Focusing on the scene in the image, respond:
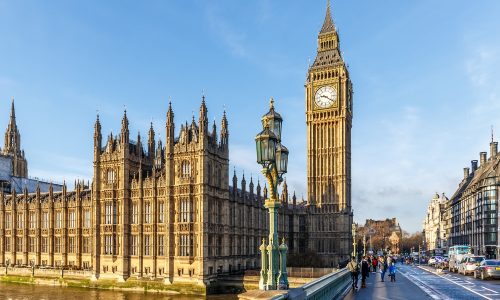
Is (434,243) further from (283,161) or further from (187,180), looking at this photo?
(283,161)

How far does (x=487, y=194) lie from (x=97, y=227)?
8029cm

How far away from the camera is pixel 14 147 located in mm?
136500

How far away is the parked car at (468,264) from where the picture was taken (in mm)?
47622

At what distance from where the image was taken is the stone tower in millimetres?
136000

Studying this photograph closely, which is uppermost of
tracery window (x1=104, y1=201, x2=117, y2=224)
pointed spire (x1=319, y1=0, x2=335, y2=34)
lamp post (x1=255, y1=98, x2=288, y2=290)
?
pointed spire (x1=319, y1=0, x2=335, y2=34)

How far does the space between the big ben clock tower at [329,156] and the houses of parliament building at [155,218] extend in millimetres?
Answer: 515

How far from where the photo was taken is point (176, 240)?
2645 inches

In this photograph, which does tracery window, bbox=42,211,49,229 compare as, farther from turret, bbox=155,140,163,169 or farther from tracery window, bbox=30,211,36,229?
turret, bbox=155,140,163,169

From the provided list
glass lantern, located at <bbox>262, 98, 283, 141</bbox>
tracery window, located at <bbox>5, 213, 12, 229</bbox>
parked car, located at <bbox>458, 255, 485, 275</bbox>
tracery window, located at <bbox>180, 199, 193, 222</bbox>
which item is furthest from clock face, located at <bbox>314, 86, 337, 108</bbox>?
glass lantern, located at <bbox>262, 98, 283, 141</bbox>

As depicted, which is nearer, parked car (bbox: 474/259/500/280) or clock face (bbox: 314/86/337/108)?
parked car (bbox: 474/259/500/280)

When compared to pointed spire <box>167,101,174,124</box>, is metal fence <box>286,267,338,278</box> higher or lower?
lower

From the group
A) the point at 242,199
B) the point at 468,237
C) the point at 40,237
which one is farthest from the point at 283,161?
the point at 468,237

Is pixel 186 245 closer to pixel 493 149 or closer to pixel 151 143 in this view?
pixel 151 143

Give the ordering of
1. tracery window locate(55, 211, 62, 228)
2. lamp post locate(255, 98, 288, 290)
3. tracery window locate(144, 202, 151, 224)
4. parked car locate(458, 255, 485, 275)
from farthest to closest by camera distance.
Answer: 1. tracery window locate(55, 211, 62, 228)
2. tracery window locate(144, 202, 151, 224)
3. parked car locate(458, 255, 485, 275)
4. lamp post locate(255, 98, 288, 290)
